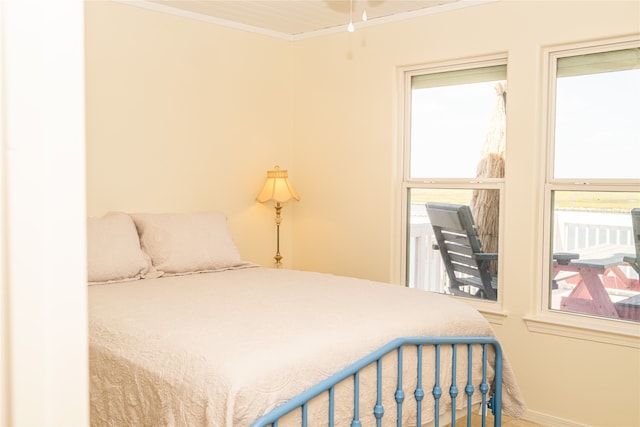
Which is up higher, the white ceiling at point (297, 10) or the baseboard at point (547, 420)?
the white ceiling at point (297, 10)

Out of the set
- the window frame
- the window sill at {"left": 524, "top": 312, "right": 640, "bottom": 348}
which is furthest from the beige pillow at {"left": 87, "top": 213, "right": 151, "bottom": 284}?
the window sill at {"left": 524, "top": 312, "right": 640, "bottom": 348}

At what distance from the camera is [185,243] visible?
11.2ft

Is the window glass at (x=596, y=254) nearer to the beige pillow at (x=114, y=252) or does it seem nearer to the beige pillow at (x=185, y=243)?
the beige pillow at (x=185, y=243)

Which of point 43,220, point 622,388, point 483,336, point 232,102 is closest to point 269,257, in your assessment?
point 232,102

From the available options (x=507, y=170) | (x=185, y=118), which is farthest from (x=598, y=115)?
(x=185, y=118)

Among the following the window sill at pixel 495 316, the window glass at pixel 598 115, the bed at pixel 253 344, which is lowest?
the window sill at pixel 495 316

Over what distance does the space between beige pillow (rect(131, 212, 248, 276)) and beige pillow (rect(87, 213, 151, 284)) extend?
0.08 metres

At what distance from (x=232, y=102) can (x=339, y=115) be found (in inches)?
28.6

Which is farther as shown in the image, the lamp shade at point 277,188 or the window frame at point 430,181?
the lamp shade at point 277,188

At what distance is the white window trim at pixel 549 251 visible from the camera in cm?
308

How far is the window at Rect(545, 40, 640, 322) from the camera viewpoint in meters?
→ 3.09

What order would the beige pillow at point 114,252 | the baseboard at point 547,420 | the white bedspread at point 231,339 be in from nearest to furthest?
the white bedspread at point 231,339 < the beige pillow at point 114,252 < the baseboard at point 547,420

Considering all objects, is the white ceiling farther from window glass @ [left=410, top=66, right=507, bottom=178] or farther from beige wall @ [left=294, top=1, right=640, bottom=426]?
window glass @ [left=410, top=66, right=507, bottom=178]

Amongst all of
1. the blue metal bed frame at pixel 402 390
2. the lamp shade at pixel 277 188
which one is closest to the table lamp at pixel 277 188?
the lamp shade at pixel 277 188
